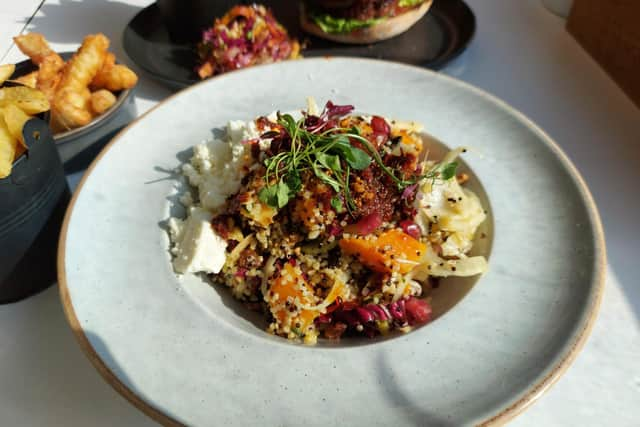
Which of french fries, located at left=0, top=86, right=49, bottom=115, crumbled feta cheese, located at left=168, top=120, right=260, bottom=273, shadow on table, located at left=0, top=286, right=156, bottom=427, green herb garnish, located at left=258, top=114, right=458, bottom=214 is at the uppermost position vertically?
french fries, located at left=0, top=86, right=49, bottom=115

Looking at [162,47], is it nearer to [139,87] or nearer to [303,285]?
[139,87]

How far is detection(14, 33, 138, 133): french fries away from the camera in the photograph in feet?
6.26

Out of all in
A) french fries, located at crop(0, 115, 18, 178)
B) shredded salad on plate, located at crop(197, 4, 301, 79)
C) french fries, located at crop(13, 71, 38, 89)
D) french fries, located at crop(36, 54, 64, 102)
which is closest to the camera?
french fries, located at crop(0, 115, 18, 178)

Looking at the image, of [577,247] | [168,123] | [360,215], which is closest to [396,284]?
[360,215]

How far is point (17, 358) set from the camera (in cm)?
159

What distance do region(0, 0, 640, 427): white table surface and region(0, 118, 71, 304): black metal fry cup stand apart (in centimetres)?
10

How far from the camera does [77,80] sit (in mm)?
2000

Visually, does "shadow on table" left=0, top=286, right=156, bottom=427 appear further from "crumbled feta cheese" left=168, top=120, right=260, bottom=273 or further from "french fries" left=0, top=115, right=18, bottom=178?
"french fries" left=0, top=115, right=18, bottom=178

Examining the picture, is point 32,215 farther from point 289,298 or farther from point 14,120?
point 289,298

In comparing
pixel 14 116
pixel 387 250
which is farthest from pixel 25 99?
pixel 387 250

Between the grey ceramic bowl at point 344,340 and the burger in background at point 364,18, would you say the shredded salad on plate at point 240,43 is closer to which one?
the burger in background at point 364,18

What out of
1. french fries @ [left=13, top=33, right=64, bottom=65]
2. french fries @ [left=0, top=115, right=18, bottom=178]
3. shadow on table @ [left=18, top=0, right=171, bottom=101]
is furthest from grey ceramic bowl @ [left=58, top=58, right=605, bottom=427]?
shadow on table @ [left=18, top=0, right=171, bottom=101]

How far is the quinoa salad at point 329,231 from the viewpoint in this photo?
1.60 metres

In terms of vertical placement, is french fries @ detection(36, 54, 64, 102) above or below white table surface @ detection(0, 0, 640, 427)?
above
